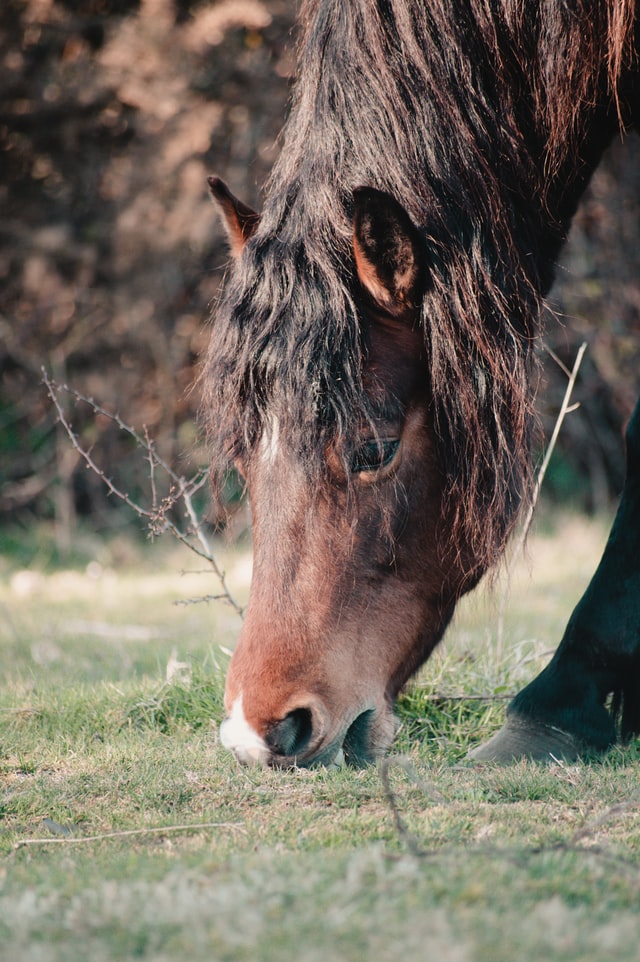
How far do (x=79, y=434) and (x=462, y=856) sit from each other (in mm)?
7100

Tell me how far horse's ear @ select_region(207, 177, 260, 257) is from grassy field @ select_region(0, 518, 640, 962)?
1.28 metres

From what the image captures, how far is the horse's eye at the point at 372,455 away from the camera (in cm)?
235

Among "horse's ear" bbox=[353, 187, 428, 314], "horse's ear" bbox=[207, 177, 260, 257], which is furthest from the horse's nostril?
"horse's ear" bbox=[207, 177, 260, 257]

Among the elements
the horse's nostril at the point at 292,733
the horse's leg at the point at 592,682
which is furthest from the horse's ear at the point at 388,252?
the horse's nostril at the point at 292,733

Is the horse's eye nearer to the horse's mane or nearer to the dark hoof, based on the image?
the horse's mane

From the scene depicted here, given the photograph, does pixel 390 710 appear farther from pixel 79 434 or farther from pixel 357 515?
pixel 79 434

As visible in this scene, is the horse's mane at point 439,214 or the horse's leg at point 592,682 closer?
the horse's mane at point 439,214

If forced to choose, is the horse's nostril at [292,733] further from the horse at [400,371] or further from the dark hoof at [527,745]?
the dark hoof at [527,745]

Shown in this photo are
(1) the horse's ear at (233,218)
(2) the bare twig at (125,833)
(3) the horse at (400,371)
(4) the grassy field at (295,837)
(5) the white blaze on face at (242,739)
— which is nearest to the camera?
(4) the grassy field at (295,837)

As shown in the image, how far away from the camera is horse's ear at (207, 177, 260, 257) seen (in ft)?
9.41

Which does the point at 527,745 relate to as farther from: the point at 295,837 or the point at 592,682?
the point at 295,837

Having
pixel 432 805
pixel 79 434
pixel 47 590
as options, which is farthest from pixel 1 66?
pixel 432 805

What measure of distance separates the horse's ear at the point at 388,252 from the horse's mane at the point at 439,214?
45mm

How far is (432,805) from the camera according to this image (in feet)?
6.57
